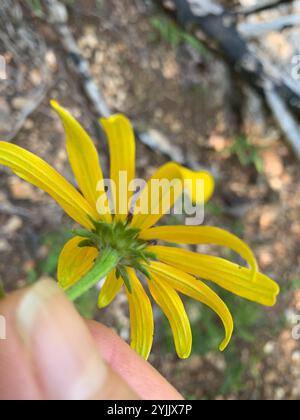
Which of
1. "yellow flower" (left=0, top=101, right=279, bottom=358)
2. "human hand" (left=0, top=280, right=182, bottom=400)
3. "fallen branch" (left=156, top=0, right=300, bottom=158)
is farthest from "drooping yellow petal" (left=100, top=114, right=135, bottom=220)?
"fallen branch" (left=156, top=0, right=300, bottom=158)

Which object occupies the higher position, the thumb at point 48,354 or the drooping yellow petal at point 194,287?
the drooping yellow petal at point 194,287

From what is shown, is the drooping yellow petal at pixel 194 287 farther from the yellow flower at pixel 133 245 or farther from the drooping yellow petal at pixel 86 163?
the drooping yellow petal at pixel 86 163

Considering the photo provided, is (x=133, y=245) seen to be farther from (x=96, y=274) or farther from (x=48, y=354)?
(x=48, y=354)

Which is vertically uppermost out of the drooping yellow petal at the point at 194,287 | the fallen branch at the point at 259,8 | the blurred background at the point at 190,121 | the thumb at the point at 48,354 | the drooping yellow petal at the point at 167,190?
the fallen branch at the point at 259,8

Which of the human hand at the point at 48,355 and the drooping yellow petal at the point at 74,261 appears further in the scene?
the drooping yellow petal at the point at 74,261

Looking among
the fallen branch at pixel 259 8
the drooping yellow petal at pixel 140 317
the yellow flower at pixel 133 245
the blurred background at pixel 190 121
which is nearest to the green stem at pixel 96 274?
the yellow flower at pixel 133 245

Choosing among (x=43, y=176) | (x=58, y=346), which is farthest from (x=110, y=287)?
(x=58, y=346)

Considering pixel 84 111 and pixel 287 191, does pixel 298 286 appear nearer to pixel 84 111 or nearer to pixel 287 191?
pixel 287 191

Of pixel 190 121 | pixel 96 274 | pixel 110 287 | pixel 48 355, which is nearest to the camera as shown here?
pixel 48 355
